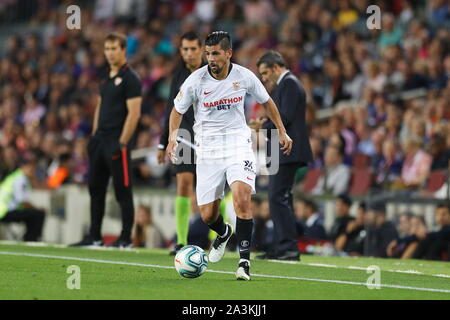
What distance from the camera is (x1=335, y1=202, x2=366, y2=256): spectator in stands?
15.6 meters

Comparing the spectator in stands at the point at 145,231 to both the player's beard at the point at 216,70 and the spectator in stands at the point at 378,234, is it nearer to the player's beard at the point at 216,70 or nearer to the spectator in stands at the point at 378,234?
the spectator in stands at the point at 378,234

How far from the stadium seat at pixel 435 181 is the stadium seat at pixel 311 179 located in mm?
2173

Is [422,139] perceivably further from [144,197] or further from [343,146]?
[144,197]

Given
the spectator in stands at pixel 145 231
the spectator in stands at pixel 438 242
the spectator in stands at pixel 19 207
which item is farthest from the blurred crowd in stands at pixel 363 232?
the spectator in stands at pixel 19 207

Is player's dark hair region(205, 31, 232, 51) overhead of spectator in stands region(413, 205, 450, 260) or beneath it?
overhead

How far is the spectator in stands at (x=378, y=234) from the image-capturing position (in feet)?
50.3

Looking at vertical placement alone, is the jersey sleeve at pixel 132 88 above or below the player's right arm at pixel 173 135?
above

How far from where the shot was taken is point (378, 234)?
15.4m

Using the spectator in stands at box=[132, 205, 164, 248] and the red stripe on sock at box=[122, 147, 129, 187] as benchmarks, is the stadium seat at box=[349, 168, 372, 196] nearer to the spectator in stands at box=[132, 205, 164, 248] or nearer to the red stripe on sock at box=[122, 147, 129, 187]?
the spectator in stands at box=[132, 205, 164, 248]

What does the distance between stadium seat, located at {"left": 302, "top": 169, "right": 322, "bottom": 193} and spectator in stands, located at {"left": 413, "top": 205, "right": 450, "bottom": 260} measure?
3420 millimetres

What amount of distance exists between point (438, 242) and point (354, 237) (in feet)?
5.60

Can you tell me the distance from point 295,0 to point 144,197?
20.8 ft

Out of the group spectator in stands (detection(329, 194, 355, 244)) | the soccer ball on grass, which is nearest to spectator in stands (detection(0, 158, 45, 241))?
spectator in stands (detection(329, 194, 355, 244))

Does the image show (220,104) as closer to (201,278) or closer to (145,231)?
(201,278)
